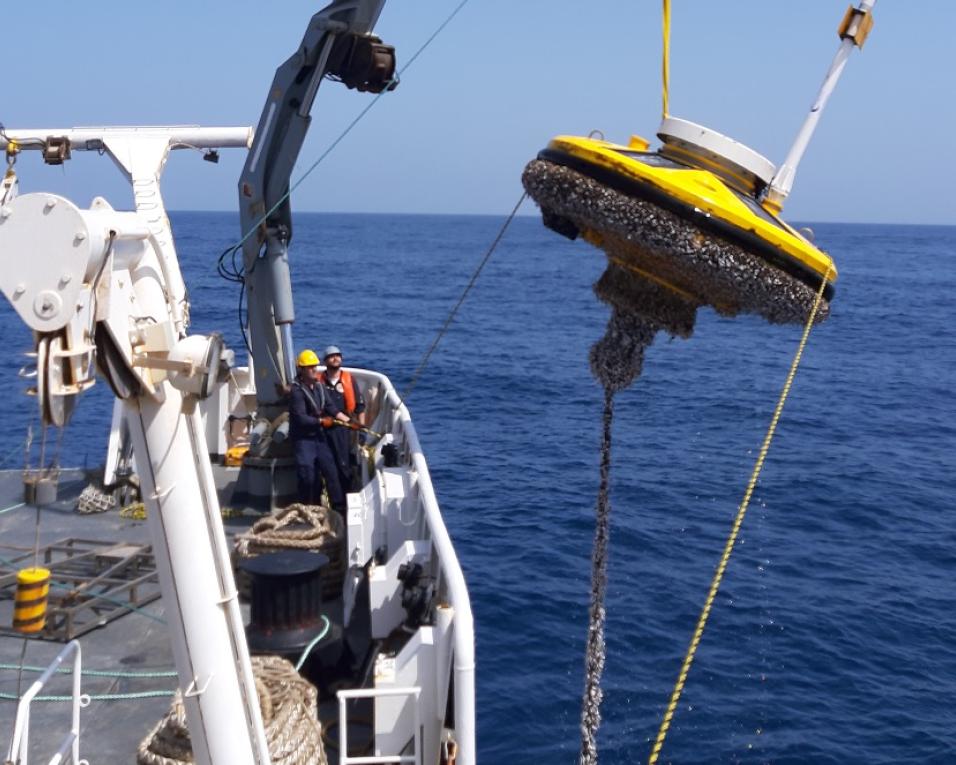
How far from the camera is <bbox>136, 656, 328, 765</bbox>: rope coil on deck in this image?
4961 mm

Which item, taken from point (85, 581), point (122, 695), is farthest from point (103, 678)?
point (85, 581)

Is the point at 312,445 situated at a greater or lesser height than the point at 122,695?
greater

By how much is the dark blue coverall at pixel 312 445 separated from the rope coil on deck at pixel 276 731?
11.8 feet

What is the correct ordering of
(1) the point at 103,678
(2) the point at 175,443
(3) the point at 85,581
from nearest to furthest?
1. (2) the point at 175,443
2. (1) the point at 103,678
3. (3) the point at 85,581

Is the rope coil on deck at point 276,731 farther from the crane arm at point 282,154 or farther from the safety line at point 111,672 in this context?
the crane arm at point 282,154

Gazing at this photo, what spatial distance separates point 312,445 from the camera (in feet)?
29.5

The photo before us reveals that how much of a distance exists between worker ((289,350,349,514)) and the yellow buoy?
4.07 metres

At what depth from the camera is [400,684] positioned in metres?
5.31

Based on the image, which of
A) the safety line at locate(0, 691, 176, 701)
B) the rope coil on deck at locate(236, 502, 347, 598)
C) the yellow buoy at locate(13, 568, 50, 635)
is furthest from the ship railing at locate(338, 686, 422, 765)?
the rope coil on deck at locate(236, 502, 347, 598)

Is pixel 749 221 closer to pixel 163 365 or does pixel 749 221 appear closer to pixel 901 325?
pixel 163 365

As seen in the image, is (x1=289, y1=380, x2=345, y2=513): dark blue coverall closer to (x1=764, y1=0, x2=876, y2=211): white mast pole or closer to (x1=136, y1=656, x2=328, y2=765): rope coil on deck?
(x1=136, y1=656, x2=328, y2=765): rope coil on deck

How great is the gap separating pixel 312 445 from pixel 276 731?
13.7 ft

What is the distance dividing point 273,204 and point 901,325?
37560 millimetres

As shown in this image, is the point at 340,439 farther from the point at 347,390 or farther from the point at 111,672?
the point at 111,672
